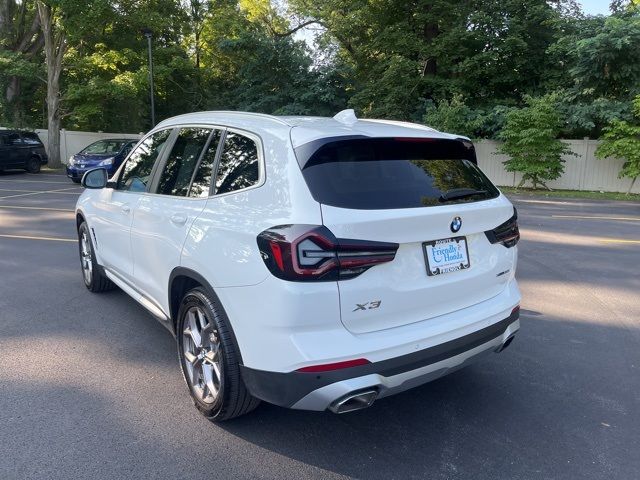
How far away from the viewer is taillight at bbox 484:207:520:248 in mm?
3133

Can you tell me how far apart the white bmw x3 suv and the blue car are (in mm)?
15354

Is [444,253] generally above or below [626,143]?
below

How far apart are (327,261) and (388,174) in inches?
28.3

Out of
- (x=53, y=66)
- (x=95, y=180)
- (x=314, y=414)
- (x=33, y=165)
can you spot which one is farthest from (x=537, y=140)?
(x=53, y=66)

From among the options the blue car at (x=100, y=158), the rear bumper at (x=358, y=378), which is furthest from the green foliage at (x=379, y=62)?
the rear bumper at (x=358, y=378)

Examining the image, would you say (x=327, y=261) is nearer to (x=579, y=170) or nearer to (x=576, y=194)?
(x=576, y=194)

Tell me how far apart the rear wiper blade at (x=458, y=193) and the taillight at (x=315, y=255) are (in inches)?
26.6

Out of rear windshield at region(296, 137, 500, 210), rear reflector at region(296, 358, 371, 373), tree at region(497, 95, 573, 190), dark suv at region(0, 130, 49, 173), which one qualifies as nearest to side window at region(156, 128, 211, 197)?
rear windshield at region(296, 137, 500, 210)

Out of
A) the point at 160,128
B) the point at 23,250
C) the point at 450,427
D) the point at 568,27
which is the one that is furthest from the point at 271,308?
the point at 568,27

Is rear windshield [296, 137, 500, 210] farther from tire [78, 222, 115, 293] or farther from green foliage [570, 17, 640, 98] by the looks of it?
green foliage [570, 17, 640, 98]

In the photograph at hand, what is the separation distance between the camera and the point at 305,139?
9.25ft

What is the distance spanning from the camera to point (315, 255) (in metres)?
2.47

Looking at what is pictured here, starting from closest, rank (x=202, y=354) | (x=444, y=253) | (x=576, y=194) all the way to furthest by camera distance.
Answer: (x=444, y=253), (x=202, y=354), (x=576, y=194)

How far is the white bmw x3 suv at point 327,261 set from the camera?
8.26ft
